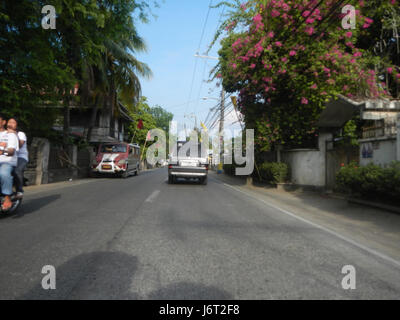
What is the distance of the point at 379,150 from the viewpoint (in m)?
7.77

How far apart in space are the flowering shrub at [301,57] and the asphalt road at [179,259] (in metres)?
7.27

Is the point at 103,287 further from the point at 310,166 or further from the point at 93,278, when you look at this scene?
the point at 310,166

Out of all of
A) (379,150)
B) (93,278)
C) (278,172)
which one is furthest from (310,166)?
(93,278)

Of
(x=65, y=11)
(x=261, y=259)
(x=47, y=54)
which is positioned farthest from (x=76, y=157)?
(x=261, y=259)

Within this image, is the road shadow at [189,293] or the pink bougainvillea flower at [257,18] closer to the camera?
the road shadow at [189,293]

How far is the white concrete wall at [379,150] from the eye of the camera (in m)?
7.31

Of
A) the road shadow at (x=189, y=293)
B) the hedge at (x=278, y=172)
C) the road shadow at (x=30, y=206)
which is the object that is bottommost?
the road shadow at (x=189, y=293)

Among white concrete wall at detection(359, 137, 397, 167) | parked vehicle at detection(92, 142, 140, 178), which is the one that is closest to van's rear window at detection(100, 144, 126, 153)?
parked vehicle at detection(92, 142, 140, 178)

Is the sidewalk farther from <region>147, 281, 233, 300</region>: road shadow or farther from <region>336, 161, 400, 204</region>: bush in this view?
<region>147, 281, 233, 300</region>: road shadow

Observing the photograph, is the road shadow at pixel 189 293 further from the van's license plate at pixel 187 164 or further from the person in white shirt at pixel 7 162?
the van's license plate at pixel 187 164

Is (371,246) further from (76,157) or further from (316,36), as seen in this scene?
(76,157)

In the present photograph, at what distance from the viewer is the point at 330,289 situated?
107 inches

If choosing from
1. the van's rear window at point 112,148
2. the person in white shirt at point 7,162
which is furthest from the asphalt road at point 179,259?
the van's rear window at point 112,148
